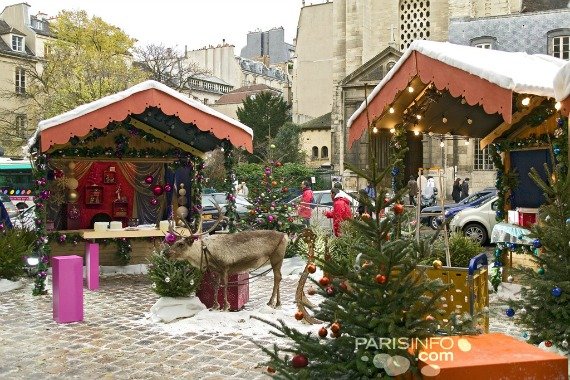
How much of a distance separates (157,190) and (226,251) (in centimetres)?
573

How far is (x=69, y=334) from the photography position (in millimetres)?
8359

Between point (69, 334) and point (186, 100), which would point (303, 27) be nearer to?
point (186, 100)

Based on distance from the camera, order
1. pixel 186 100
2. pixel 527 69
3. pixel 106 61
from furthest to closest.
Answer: pixel 106 61 < pixel 186 100 < pixel 527 69

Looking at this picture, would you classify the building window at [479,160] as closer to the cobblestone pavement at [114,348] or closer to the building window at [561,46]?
the building window at [561,46]

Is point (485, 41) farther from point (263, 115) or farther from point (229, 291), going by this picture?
point (229, 291)

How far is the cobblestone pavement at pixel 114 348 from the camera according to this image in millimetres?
6684

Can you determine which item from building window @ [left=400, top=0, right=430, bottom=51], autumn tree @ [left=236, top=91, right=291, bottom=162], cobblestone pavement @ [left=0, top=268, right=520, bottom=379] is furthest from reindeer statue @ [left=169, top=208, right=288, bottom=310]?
autumn tree @ [left=236, top=91, right=291, bottom=162]

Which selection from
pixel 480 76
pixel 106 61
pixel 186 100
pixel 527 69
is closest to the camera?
pixel 480 76

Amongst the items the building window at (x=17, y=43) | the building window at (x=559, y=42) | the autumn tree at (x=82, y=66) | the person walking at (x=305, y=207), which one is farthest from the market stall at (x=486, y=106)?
the building window at (x=17, y=43)

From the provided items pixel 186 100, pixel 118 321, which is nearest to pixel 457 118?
pixel 186 100

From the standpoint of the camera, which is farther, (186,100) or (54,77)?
(54,77)

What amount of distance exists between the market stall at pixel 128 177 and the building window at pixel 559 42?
83.6ft

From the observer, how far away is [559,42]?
33.2m

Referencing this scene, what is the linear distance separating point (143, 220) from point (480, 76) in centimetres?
879
